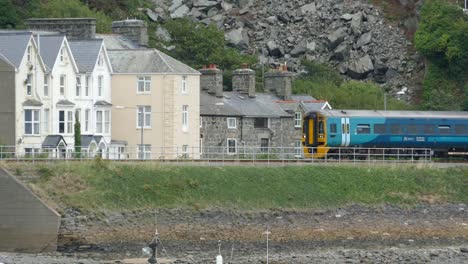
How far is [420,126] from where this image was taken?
344ft

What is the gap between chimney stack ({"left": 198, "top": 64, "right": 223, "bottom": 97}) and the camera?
350 feet

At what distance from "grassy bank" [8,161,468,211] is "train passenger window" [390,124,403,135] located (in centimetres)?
712

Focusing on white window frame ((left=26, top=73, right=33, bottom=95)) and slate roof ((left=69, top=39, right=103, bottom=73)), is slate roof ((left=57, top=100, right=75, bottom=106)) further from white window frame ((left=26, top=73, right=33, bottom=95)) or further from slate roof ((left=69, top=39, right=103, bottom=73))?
white window frame ((left=26, top=73, right=33, bottom=95))

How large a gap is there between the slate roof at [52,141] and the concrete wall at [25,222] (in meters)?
11.3

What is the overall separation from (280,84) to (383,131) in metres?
10.8

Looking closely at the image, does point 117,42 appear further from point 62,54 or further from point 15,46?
point 15,46

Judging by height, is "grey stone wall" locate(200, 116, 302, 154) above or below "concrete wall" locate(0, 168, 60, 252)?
above

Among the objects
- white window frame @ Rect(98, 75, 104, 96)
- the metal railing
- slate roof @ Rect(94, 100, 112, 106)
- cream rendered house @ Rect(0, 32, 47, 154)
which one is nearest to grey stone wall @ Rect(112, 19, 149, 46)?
the metal railing

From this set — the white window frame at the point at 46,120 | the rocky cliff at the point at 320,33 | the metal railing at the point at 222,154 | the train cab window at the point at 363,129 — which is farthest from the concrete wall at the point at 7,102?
the rocky cliff at the point at 320,33

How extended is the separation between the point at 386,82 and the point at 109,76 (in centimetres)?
2911

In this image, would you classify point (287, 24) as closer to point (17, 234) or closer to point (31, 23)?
point (31, 23)

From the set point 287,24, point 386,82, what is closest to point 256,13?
point 287,24

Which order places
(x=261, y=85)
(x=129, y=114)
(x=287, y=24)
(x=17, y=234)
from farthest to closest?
(x=287, y=24)
(x=261, y=85)
(x=129, y=114)
(x=17, y=234)

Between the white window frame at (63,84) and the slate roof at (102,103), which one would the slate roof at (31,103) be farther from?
the slate roof at (102,103)
